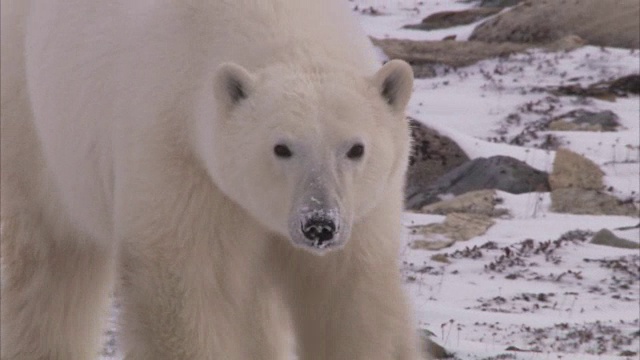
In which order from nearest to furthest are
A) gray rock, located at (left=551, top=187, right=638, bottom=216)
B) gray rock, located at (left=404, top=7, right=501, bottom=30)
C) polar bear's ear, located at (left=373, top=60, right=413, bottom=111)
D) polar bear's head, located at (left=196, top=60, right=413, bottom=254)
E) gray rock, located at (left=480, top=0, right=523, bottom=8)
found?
polar bear's head, located at (left=196, top=60, right=413, bottom=254)
polar bear's ear, located at (left=373, top=60, right=413, bottom=111)
gray rock, located at (left=551, top=187, right=638, bottom=216)
gray rock, located at (left=404, top=7, right=501, bottom=30)
gray rock, located at (left=480, top=0, right=523, bottom=8)

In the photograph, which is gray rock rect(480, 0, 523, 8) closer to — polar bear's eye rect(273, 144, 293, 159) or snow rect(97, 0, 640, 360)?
snow rect(97, 0, 640, 360)

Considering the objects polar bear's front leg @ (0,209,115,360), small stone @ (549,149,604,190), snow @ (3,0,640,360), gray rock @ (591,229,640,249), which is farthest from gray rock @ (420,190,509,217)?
polar bear's front leg @ (0,209,115,360)

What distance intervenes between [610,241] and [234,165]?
20.8 feet

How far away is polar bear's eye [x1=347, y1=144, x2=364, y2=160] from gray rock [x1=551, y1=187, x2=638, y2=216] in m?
7.31

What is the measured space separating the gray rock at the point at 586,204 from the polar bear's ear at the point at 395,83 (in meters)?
7.03

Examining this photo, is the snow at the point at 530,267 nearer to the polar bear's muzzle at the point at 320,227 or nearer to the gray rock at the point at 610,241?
the gray rock at the point at 610,241

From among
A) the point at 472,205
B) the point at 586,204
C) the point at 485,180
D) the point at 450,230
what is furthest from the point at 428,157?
the point at 450,230

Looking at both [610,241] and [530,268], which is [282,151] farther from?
[610,241]

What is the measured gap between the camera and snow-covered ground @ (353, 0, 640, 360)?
736 centimetres

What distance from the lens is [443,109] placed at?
655 inches

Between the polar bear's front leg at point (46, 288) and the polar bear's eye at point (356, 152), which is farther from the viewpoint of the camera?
the polar bear's front leg at point (46, 288)

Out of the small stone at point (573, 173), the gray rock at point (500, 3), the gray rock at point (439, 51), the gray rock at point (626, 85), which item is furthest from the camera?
the gray rock at point (500, 3)

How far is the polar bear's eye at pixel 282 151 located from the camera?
4.05 meters

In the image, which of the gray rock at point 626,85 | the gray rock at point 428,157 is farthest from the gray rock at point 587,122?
the gray rock at point 428,157
